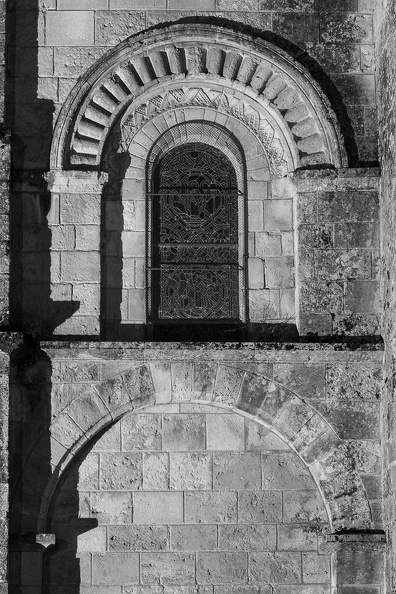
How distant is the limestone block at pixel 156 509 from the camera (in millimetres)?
12469

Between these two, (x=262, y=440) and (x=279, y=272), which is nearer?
(x=262, y=440)

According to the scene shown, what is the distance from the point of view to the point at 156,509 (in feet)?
41.0

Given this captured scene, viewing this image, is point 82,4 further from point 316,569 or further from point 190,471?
point 316,569

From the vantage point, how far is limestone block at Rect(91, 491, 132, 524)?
12.5m

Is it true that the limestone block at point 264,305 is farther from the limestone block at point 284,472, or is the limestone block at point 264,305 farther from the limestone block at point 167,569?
the limestone block at point 167,569

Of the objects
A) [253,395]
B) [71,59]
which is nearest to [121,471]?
[253,395]

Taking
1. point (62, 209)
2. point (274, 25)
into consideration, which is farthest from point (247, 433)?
point (274, 25)

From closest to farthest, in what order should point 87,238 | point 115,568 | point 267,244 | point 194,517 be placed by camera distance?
point 115,568 < point 194,517 < point 87,238 < point 267,244

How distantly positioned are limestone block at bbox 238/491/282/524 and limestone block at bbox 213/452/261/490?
0.09m

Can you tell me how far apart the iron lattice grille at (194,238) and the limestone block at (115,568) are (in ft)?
7.74

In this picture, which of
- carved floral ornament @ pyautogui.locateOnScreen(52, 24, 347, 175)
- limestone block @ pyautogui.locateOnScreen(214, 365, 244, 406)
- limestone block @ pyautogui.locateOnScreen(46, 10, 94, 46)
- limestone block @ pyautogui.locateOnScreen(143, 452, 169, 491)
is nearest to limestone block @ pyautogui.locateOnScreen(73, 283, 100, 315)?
carved floral ornament @ pyautogui.locateOnScreen(52, 24, 347, 175)

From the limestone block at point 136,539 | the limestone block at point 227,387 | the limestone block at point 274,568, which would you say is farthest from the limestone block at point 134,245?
the limestone block at point 274,568

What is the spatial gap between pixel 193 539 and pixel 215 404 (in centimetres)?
130

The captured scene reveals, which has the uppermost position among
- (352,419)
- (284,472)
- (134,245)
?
(134,245)
